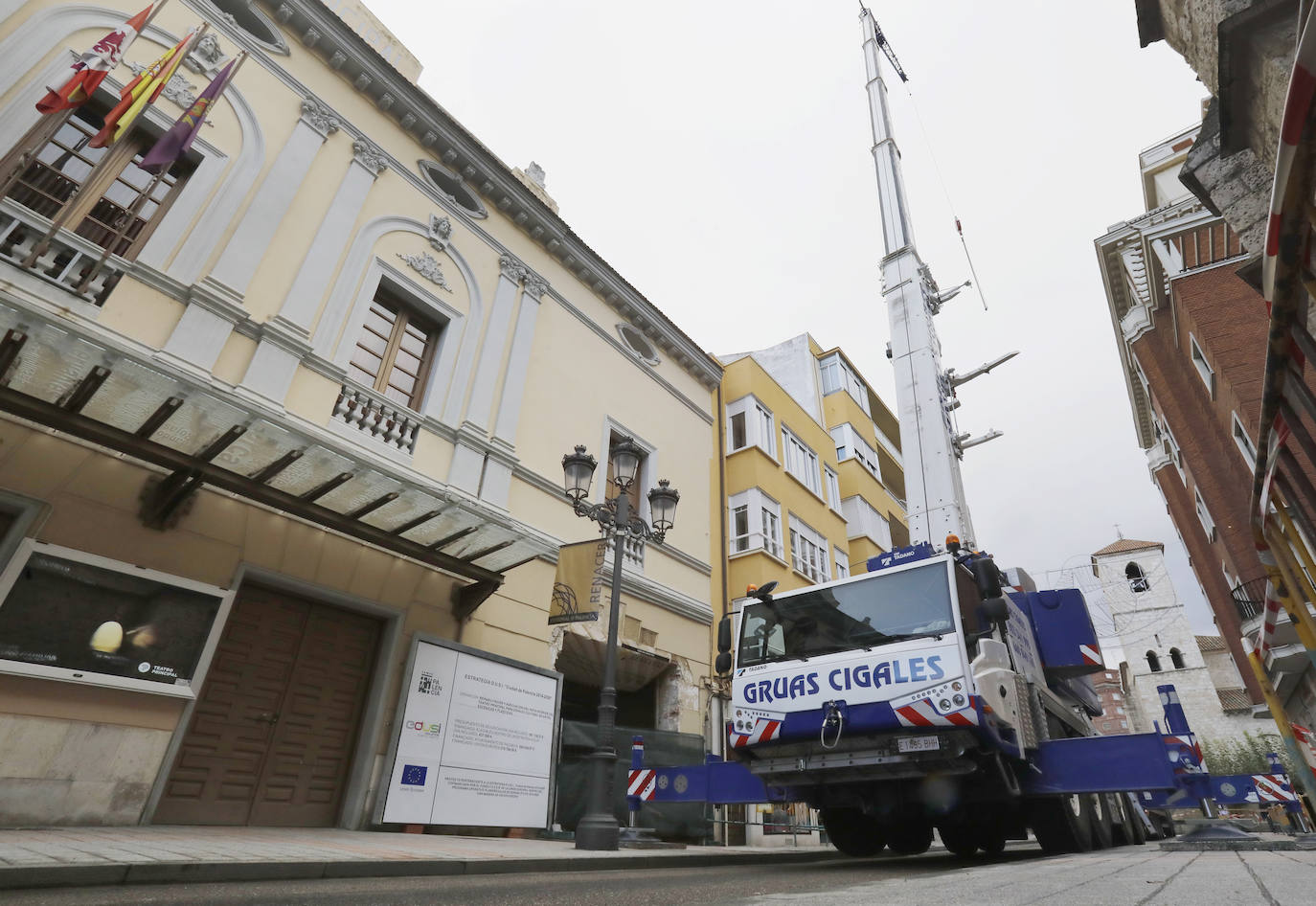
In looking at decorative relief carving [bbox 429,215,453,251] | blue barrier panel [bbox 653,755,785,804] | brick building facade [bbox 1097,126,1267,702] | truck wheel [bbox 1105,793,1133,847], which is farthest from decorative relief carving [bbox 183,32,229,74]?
brick building facade [bbox 1097,126,1267,702]

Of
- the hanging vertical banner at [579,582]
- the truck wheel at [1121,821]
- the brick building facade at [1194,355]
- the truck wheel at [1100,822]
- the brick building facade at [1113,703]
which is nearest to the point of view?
the truck wheel at [1100,822]

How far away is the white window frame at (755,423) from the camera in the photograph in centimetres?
1767

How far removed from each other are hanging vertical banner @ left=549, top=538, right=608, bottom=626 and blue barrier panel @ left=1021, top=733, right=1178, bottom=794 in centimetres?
552

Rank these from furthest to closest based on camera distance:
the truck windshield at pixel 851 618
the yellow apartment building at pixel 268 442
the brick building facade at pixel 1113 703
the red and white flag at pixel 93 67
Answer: the brick building facade at pixel 1113 703 → the red and white flag at pixel 93 67 → the truck windshield at pixel 851 618 → the yellow apartment building at pixel 268 442

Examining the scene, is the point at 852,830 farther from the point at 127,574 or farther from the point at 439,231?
the point at 439,231

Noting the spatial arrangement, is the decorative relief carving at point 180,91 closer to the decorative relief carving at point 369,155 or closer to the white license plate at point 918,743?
the decorative relief carving at point 369,155

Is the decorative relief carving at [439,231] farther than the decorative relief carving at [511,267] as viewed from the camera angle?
No

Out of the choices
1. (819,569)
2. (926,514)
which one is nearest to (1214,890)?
(926,514)

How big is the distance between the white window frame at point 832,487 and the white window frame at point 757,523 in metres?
3.76

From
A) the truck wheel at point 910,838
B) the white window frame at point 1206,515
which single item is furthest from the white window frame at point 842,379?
the truck wheel at point 910,838

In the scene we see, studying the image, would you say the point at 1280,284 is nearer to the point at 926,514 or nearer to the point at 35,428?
the point at 926,514

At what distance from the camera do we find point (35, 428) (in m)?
6.46

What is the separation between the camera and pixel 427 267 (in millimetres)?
11047

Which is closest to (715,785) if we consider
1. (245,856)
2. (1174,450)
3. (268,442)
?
(245,856)
